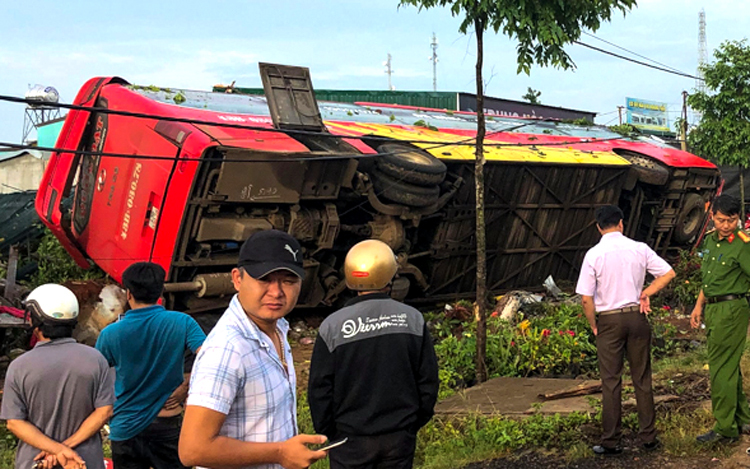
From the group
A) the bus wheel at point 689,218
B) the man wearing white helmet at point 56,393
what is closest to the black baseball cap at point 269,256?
the man wearing white helmet at point 56,393

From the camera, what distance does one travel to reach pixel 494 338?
8.05 m

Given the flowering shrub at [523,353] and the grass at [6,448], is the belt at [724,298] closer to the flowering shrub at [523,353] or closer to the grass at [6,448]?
the flowering shrub at [523,353]

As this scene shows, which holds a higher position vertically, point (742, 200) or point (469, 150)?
point (469, 150)

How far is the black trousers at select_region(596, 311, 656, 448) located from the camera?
513 cm

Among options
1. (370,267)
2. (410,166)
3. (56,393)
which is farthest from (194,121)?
(370,267)

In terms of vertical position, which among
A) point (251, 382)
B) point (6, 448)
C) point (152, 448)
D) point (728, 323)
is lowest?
point (6, 448)

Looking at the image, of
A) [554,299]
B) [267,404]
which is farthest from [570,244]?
[267,404]

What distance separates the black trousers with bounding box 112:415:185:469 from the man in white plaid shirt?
70.1 inches

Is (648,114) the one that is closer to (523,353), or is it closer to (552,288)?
(552,288)

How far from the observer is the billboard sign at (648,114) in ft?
144

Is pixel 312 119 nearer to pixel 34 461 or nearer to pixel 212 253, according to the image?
pixel 212 253

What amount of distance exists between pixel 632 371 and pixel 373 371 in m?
2.81

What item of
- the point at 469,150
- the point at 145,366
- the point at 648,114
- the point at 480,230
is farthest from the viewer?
the point at 648,114

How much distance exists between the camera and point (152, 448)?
392 cm
